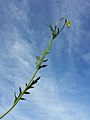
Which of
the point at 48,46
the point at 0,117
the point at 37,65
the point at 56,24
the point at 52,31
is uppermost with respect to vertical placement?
the point at 56,24

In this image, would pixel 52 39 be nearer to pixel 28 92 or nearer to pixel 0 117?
pixel 28 92

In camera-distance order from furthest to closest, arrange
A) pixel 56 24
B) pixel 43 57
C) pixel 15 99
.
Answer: pixel 56 24 < pixel 43 57 < pixel 15 99

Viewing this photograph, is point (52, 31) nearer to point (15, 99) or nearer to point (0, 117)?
point (15, 99)

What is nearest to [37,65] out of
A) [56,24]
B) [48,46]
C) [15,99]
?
[48,46]

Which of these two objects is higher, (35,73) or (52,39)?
(52,39)

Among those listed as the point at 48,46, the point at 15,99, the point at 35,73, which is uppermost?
the point at 48,46

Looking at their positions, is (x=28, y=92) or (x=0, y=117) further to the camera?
(x=28, y=92)

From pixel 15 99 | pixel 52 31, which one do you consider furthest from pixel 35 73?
pixel 52 31

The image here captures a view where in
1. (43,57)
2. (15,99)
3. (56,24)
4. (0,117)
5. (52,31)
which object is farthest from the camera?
(56,24)

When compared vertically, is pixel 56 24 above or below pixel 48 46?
above
